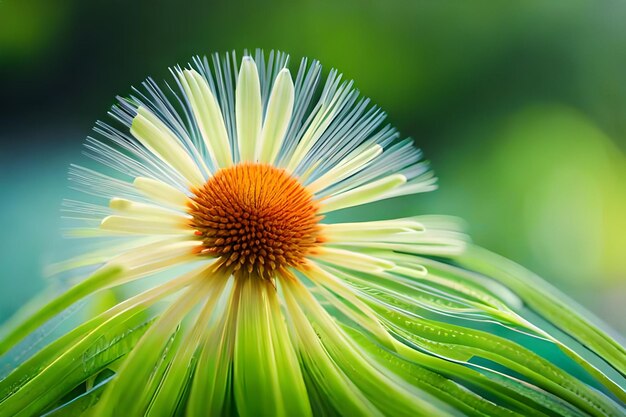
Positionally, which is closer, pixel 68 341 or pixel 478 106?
pixel 68 341

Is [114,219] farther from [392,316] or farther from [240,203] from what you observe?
[392,316]

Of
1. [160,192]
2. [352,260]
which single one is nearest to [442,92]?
[352,260]

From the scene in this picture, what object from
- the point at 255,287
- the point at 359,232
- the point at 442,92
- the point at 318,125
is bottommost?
the point at 255,287

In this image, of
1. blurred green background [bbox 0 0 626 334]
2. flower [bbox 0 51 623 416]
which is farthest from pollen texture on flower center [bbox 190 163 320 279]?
blurred green background [bbox 0 0 626 334]

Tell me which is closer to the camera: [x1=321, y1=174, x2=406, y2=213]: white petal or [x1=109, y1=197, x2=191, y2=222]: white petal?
[x1=109, y1=197, x2=191, y2=222]: white petal

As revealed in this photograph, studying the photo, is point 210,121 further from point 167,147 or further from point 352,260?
point 352,260

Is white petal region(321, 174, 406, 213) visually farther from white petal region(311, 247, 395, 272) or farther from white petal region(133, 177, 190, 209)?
white petal region(133, 177, 190, 209)

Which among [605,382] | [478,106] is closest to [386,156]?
[478,106]
